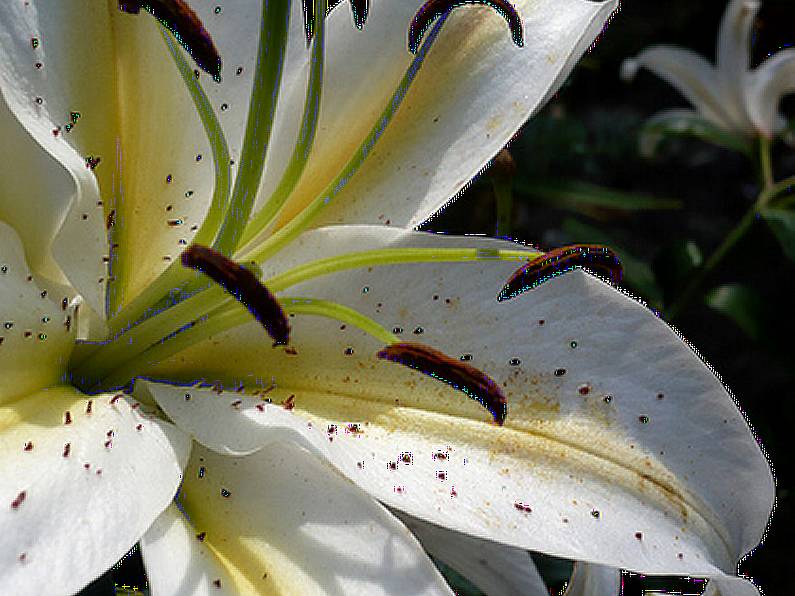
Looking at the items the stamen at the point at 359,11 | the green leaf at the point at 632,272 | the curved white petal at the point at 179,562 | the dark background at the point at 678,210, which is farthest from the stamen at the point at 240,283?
the green leaf at the point at 632,272

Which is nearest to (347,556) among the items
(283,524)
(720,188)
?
(283,524)

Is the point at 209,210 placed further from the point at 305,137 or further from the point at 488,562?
the point at 488,562

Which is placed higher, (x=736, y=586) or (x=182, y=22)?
(x=182, y=22)

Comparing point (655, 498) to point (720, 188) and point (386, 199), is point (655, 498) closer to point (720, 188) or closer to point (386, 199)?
point (386, 199)

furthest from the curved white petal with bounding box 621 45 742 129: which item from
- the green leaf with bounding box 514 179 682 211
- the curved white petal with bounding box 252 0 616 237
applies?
the curved white petal with bounding box 252 0 616 237

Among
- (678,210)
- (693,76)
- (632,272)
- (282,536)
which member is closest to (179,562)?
(282,536)
